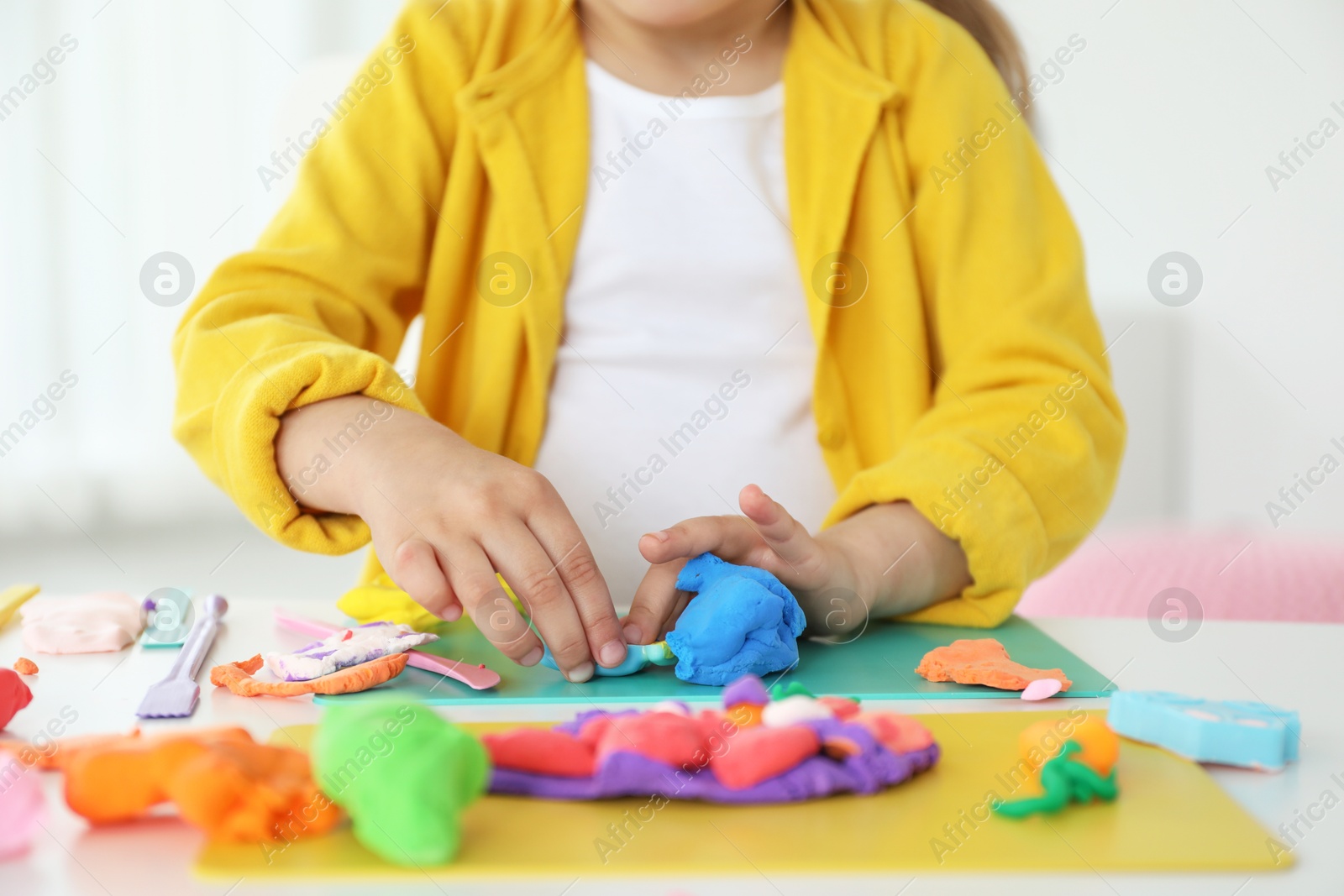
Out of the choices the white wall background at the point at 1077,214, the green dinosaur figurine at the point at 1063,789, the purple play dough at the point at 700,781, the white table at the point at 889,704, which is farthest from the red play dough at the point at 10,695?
the white wall background at the point at 1077,214

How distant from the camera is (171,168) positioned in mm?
2506

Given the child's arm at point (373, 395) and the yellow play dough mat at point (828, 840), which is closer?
the yellow play dough mat at point (828, 840)

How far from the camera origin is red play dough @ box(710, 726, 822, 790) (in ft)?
1.20

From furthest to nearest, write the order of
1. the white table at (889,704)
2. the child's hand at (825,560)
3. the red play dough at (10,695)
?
the child's hand at (825,560), the red play dough at (10,695), the white table at (889,704)

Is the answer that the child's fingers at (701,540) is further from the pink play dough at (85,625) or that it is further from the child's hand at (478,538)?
the pink play dough at (85,625)

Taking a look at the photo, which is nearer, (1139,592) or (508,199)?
(508,199)

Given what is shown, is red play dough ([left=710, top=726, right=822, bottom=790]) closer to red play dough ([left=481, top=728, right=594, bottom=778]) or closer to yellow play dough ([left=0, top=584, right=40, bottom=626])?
red play dough ([left=481, top=728, right=594, bottom=778])

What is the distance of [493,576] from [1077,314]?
19.1 inches

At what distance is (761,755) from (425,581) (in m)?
0.22

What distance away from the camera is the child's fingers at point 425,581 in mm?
534

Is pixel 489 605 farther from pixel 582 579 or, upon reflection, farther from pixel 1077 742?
pixel 1077 742

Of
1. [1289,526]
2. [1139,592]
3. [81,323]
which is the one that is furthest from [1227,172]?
[81,323]

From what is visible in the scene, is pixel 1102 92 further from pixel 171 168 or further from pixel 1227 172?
pixel 171 168

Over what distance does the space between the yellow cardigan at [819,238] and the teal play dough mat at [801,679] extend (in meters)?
0.13
